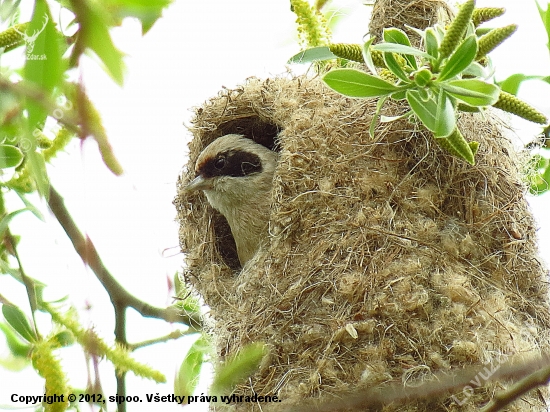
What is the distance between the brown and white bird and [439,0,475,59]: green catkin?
1447 millimetres

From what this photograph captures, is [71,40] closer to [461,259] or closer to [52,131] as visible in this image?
[52,131]

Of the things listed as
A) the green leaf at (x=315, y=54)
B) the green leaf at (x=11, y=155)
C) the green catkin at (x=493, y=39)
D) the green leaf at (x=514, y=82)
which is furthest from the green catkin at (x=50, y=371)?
the green leaf at (x=514, y=82)

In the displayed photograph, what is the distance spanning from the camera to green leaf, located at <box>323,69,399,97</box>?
1748 mm

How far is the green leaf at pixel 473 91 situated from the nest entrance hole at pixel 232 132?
156 centimetres

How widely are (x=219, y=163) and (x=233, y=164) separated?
79 mm

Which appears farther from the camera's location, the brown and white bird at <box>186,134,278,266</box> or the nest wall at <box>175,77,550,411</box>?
the brown and white bird at <box>186,134,278,266</box>

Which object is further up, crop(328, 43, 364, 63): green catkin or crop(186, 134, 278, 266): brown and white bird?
crop(328, 43, 364, 63): green catkin

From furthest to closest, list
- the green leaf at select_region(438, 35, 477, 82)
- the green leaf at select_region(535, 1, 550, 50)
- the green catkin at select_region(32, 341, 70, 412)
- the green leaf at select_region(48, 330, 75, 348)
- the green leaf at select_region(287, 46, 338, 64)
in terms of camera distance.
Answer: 1. the green leaf at select_region(287, 46, 338, 64)
2. the green leaf at select_region(535, 1, 550, 50)
3. the green leaf at select_region(438, 35, 477, 82)
4. the green leaf at select_region(48, 330, 75, 348)
5. the green catkin at select_region(32, 341, 70, 412)

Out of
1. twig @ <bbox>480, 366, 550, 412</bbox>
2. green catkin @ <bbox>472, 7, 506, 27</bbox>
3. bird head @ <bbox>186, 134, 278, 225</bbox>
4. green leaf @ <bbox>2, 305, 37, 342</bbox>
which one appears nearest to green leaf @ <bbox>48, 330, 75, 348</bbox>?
green leaf @ <bbox>2, 305, 37, 342</bbox>

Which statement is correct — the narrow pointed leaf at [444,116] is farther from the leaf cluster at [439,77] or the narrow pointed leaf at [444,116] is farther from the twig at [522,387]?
the twig at [522,387]

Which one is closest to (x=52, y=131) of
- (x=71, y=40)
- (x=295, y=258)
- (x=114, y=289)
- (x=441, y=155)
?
(x=71, y=40)

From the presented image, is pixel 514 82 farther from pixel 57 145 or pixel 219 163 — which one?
pixel 57 145

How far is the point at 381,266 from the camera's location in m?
2.21

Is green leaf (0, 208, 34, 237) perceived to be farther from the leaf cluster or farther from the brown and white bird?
the brown and white bird
